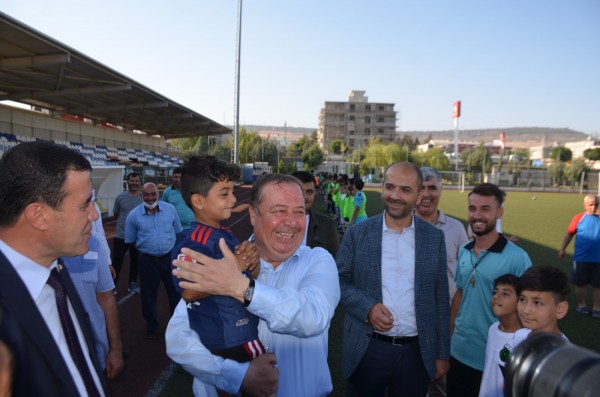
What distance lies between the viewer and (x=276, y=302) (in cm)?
139

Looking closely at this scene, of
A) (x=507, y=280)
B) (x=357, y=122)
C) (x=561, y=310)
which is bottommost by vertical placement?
(x=561, y=310)


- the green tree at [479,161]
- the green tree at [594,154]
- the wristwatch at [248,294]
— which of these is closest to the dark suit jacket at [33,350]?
the wristwatch at [248,294]

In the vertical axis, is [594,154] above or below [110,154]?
above

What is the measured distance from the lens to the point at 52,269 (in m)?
1.56

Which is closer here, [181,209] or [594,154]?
[181,209]

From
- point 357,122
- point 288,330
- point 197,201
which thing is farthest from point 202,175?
point 357,122

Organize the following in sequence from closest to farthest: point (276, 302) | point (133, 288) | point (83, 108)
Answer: point (276, 302) → point (133, 288) → point (83, 108)

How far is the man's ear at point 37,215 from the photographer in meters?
1.45

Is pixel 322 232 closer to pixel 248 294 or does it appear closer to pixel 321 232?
pixel 321 232

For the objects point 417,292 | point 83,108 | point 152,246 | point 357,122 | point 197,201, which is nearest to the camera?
point 197,201

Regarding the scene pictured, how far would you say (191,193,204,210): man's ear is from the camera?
2.21 meters

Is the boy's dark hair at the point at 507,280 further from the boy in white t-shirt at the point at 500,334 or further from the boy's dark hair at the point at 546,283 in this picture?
the boy's dark hair at the point at 546,283

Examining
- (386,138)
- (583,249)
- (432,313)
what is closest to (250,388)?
(432,313)

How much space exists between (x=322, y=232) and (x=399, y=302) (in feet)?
5.55
